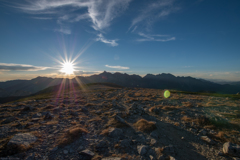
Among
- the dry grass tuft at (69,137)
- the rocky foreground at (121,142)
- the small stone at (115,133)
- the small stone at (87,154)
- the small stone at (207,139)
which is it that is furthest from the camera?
the small stone at (115,133)

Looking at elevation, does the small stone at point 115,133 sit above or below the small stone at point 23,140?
below

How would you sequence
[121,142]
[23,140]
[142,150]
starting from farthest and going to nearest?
[121,142] < [23,140] < [142,150]

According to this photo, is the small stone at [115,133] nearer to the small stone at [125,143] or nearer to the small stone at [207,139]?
the small stone at [125,143]

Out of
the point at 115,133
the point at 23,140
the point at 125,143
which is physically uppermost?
the point at 23,140

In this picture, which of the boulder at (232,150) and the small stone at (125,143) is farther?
the small stone at (125,143)

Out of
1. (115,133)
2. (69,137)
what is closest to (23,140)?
(69,137)

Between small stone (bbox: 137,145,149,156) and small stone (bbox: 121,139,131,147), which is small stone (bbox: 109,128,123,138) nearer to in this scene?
small stone (bbox: 121,139,131,147)

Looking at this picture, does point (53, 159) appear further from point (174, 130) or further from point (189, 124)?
point (189, 124)

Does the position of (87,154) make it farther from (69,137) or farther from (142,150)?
(142,150)

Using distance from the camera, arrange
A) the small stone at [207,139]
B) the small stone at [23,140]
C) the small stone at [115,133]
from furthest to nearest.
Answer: the small stone at [115,133]
the small stone at [207,139]
the small stone at [23,140]

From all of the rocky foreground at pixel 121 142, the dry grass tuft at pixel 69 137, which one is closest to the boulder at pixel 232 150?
the rocky foreground at pixel 121 142

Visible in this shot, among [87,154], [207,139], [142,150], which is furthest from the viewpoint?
→ [207,139]

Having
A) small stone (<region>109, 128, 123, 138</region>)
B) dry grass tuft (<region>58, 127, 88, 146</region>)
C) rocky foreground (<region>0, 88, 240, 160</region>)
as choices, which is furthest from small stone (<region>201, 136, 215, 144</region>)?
dry grass tuft (<region>58, 127, 88, 146</region>)

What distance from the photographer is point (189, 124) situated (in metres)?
9.82
